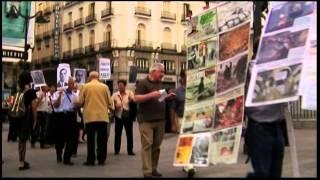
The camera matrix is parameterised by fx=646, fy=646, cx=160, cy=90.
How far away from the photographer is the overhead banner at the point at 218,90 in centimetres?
746

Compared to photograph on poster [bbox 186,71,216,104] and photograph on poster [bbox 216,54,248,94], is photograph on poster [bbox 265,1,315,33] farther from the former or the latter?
photograph on poster [bbox 186,71,216,104]

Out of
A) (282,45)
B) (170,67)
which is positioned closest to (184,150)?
(282,45)

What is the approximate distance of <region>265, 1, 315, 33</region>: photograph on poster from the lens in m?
6.75

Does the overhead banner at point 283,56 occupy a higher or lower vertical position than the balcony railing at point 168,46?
lower

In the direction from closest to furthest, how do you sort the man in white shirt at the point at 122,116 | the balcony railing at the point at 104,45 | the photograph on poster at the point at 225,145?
the photograph on poster at the point at 225,145 → the man in white shirt at the point at 122,116 → the balcony railing at the point at 104,45

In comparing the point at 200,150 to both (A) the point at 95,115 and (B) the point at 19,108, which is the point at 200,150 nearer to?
(A) the point at 95,115

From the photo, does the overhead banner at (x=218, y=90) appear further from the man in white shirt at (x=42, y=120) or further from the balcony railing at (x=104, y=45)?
the balcony railing at (x=104, y=45)

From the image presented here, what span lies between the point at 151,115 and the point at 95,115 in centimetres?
222

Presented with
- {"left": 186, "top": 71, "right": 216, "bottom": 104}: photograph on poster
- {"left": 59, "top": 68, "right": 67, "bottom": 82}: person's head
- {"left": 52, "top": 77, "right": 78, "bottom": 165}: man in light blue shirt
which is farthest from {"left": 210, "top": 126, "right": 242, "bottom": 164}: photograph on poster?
{"left": 59, "top": 68, "right": 67, "bottom": 82}: person's head

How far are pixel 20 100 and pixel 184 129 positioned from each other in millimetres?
4245

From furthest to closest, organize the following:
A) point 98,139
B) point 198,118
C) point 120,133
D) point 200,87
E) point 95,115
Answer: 1. point 120,133
2. point 98,139
3. point 95,115
4. point 200,87
5. point 198,118

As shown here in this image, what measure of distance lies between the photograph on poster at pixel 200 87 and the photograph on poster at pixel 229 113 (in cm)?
38

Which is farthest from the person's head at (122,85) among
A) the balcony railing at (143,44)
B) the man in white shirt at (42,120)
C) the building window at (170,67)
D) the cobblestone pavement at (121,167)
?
the building window at (170,67)

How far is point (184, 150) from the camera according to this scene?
817 centimetres
